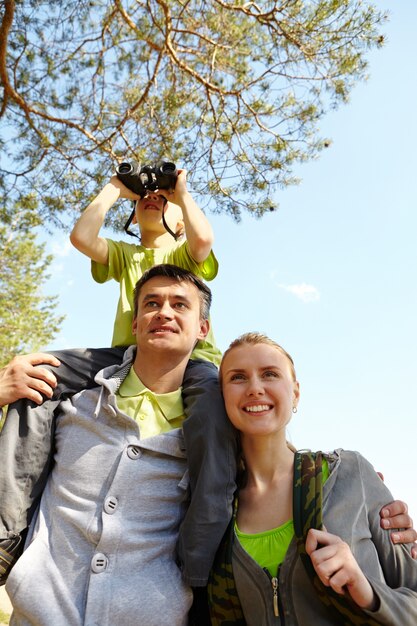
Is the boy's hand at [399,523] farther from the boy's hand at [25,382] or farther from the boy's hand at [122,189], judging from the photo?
the boy's hand at [122,189]

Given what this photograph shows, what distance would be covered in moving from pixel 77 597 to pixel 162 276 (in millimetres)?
1199

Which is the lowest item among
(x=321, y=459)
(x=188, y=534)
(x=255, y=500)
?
(x=188, y=534)

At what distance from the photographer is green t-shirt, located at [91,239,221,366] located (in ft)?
8.68

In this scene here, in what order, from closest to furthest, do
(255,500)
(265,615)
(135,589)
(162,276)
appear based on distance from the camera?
(265,615) → (135,589) → (255,500) → (162,276)

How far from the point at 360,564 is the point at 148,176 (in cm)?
187

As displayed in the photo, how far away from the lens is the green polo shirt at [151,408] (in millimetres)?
2037

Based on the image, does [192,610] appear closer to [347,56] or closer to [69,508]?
→ [69,508]

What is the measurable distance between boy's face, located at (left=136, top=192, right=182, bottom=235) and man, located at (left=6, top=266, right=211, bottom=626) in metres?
0.65

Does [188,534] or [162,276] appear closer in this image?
[188,534]

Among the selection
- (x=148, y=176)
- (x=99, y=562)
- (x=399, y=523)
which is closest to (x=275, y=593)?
(x=399, y=523)

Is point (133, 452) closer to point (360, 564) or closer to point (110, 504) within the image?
point (110, 504)

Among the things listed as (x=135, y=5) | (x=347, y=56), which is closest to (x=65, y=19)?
(x=135, y=5)

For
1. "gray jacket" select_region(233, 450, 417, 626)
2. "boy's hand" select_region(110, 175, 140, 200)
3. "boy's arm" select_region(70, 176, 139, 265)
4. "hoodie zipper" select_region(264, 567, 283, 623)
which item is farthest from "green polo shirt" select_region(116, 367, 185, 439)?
"boy's hand" select_region(110, 175, 140, 200)

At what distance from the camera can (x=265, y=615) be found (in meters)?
1.59
